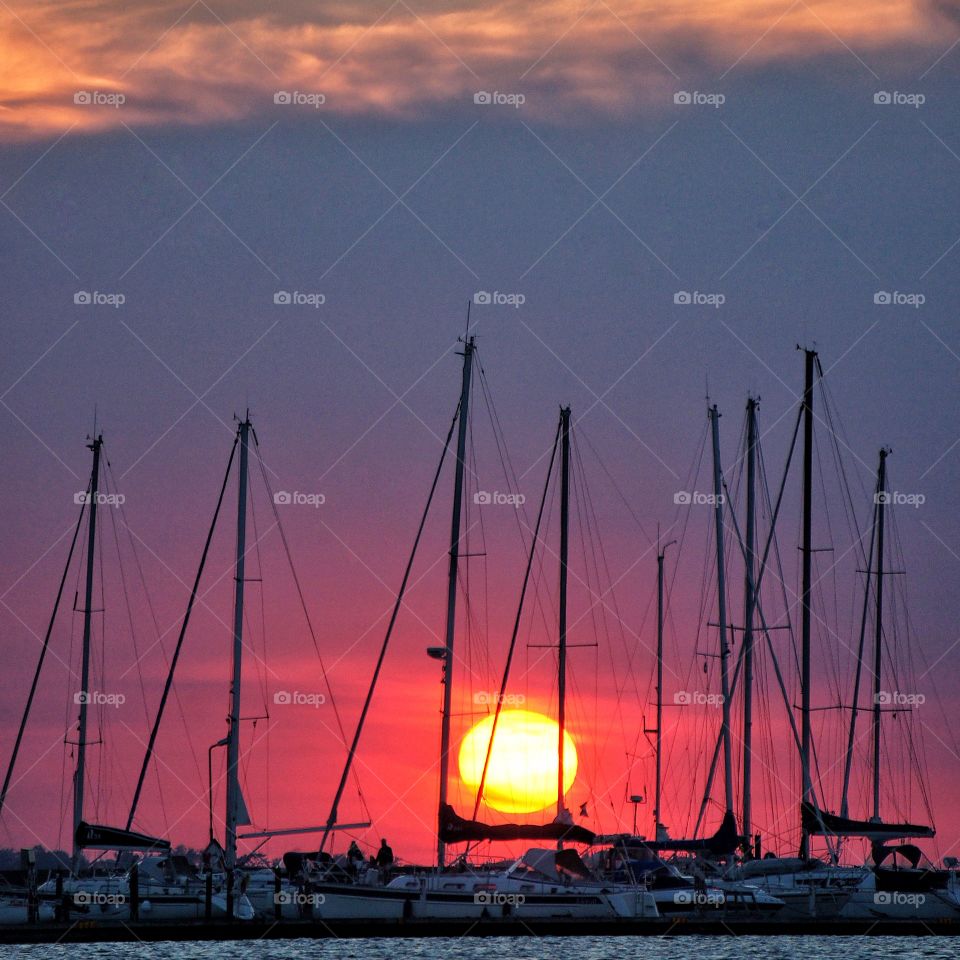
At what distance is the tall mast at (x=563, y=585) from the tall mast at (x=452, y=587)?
4.42 m

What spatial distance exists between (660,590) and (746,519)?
10.1 meters

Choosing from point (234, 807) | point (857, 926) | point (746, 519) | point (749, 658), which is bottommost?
point (857, 926)

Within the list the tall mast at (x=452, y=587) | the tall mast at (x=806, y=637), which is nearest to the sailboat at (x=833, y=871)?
the tall mast at (x=806, y=637)

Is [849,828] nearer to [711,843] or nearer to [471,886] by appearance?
[711,843]

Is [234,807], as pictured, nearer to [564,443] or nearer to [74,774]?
[74,774]

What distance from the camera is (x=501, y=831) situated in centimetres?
6197

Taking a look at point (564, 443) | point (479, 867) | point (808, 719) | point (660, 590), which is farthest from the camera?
point (660, 590)

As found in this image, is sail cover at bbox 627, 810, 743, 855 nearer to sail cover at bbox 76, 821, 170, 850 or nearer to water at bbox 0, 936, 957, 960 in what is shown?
water at bbox 0, 936, 957, 960

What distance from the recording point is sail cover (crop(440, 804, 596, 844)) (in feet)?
201

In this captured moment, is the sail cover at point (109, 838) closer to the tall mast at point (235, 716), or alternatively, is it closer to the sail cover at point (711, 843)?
the tall mast at point (235, 716)

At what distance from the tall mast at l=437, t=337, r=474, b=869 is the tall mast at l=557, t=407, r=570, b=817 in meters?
4.42

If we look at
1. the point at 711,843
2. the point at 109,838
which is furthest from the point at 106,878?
the point at 711,843

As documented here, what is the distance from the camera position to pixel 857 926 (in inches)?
2522

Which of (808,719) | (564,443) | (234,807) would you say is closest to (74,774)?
(234,807)
